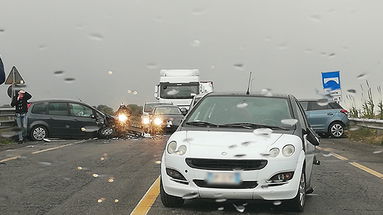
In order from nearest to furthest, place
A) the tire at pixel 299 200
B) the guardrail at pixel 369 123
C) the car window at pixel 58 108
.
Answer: the tire at pixel 299 200 < the guardrail at pixel 369 123 < the car window at pixel 58 108

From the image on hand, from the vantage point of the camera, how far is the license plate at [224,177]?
5855 millimetres

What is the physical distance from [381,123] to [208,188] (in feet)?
45.7

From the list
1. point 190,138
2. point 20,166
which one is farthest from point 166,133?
point 190,138

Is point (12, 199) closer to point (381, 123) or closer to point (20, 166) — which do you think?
point (20, 166)

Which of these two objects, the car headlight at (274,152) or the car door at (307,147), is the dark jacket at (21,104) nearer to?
the car door at (307,147)

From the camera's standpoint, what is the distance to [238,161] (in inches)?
231

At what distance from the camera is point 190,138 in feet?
20.6

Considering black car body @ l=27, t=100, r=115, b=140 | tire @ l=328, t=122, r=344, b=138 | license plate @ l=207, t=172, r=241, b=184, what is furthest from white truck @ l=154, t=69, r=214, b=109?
license plate @ l=207, t=172, r=241, b=184

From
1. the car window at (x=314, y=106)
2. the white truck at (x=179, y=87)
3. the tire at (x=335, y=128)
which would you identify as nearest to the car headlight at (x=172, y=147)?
the tire at (x=335, y=128)

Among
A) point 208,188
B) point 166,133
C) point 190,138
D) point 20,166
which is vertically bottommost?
point 166,133

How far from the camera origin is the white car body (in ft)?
19.3

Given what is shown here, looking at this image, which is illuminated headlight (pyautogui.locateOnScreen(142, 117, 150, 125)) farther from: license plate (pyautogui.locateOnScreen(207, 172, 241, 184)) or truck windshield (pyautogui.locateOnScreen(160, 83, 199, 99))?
license plate (pyautogui.locateOnScreen(207, 172, 241, 184))

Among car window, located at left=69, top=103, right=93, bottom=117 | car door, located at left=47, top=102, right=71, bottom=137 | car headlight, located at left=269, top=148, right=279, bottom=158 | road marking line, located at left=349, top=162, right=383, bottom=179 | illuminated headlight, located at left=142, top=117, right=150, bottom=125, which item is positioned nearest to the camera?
car headlight, located at left=269, top=148, right=279, bottom=158

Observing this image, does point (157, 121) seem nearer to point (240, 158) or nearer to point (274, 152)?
point (274, 152)
